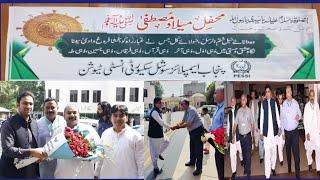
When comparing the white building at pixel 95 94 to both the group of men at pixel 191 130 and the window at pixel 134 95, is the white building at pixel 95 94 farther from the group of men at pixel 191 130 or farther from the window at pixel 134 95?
the group of men at pixel 191 130

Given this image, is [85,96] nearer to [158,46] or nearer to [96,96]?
[96,96]

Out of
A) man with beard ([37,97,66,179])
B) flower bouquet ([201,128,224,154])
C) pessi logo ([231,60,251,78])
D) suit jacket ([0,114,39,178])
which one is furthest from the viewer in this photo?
pessi logo ([231,60,251,78])

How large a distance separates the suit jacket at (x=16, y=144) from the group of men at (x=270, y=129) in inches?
85.7

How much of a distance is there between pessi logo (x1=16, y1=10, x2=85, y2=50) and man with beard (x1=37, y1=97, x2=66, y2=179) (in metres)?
0.73

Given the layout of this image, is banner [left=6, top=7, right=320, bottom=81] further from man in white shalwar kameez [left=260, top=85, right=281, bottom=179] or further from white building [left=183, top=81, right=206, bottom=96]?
man in white shalwar kameez [left=260, top=85, right=281, bottom=179]

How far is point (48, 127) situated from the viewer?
4.82 meters

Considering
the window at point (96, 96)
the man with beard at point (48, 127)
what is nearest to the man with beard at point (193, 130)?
the window at point (96, 96)

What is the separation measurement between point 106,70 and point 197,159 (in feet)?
4.69

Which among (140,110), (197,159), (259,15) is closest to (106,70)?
(140,110)

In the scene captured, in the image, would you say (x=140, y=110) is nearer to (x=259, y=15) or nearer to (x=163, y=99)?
(x=163, y=99)

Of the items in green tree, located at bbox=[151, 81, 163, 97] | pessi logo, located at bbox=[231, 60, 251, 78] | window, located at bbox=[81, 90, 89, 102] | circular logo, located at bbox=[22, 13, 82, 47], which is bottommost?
window, located at bbox=[81, 90, 89, 102]

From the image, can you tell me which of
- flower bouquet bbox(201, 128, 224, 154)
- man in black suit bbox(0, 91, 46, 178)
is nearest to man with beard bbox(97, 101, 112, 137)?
man in black suit bbox(0, 91, 46, 178)

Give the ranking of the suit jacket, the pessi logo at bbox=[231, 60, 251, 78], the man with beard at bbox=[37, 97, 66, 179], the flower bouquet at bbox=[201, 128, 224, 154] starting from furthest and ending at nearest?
the pessi logo at bbox=[231, 60, 251, 78] < the flower bouquet at bbox=[201, 128, 224, 154] < the man with beard at bbox=[37, 97, 66, 179] < the suit jacket

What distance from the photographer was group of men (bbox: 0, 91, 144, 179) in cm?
468
